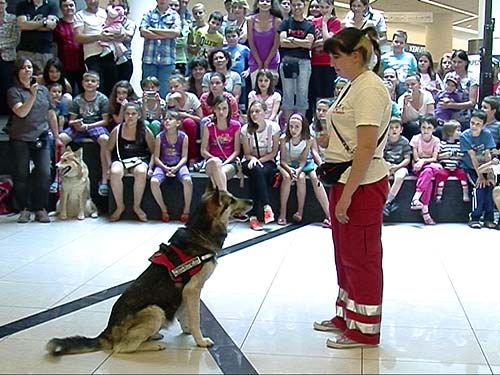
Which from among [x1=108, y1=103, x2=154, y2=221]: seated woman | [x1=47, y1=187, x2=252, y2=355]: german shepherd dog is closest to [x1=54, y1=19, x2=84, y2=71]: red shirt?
[x1=108, y1=103, x2=154, y2=221]: seated woman

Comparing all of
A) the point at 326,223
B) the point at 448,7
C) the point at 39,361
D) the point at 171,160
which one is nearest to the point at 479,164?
the point at 326,223

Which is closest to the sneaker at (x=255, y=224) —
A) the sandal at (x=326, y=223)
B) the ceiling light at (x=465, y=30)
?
the sandal at (x=326, y=223)

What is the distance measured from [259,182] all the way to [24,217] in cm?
230

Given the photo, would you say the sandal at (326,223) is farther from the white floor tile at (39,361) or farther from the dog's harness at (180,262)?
the white floor tile at (39,361)

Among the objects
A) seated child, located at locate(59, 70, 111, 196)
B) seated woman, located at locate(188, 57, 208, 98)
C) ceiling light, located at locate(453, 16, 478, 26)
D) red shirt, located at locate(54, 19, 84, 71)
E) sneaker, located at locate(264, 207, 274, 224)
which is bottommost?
sneaker, located at locate(264, 207, 274, 224)

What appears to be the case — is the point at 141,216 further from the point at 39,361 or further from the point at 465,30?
the point at 465,30

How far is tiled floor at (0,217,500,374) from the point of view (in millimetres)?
3248

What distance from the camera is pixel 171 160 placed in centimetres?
702

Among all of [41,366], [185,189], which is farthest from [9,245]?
[41,366]

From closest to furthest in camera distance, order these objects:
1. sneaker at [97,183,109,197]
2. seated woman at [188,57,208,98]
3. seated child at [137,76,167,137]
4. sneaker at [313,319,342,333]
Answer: sneaker at [313,319,342,333], sneaker at [97,183,109,197], seated child at [137,76,167,137], seated woman at [188,57,208,98]

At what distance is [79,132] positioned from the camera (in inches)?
289

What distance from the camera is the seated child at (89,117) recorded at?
7.25 meters

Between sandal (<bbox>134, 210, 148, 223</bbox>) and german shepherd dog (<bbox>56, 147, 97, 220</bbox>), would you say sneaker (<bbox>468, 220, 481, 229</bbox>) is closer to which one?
sandal (<bbox>134, 210, 148, 223</bbox>)

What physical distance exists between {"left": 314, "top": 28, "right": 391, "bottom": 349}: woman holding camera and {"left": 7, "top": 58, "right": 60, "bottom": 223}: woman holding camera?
163 inches
